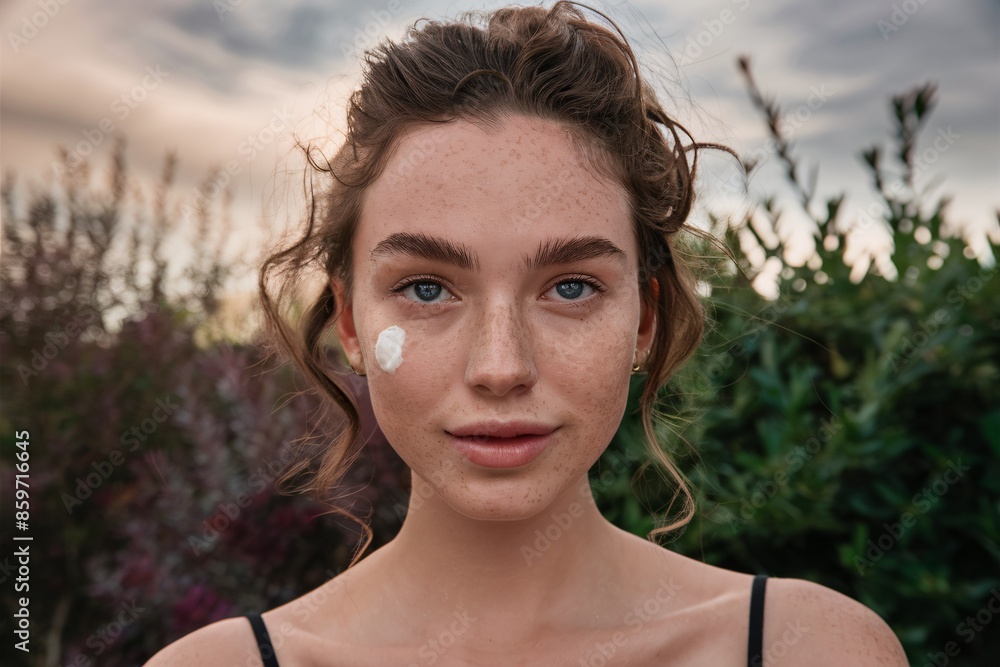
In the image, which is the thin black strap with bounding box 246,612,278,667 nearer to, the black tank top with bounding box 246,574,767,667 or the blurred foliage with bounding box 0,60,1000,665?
the black tank top with bounding box 246,574,767,667

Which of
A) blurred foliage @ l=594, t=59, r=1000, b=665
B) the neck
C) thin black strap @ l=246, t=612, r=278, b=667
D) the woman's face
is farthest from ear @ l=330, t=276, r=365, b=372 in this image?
blurred foliage @ l=594, t=59, r=1000, b=665

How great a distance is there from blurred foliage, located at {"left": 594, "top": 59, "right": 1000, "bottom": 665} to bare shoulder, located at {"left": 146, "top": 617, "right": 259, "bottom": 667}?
3.85ft

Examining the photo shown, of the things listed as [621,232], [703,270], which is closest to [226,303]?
[703,270]

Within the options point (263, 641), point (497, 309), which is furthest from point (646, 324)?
point (263, 641)

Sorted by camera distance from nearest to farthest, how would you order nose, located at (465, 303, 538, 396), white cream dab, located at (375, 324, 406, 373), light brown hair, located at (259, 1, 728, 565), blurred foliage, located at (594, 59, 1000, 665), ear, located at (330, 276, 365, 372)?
1. nose, located at (465, 303, 538, 396)
2. white cream dab, located at (375, 324, 406, 373)
3. light brown hair, located at (259, 1, 728, 565)
4. ear, located at (330, 276, 365, 372)
5. blurred foliage, located at (594, 59, 1000, 665)

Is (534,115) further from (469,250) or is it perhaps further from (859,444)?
(859,444)

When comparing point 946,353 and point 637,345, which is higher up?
point 637,345

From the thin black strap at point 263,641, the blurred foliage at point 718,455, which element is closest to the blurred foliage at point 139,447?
the blurred foliage at point 718,455

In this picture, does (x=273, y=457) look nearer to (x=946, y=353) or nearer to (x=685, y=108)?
(x=685, y=108)

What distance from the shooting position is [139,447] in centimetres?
359

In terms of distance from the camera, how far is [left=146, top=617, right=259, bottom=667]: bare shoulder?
1767 millimetres

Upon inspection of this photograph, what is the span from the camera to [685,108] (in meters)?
2.09

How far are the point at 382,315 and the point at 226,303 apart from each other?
291 cm

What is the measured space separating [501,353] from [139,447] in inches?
103
